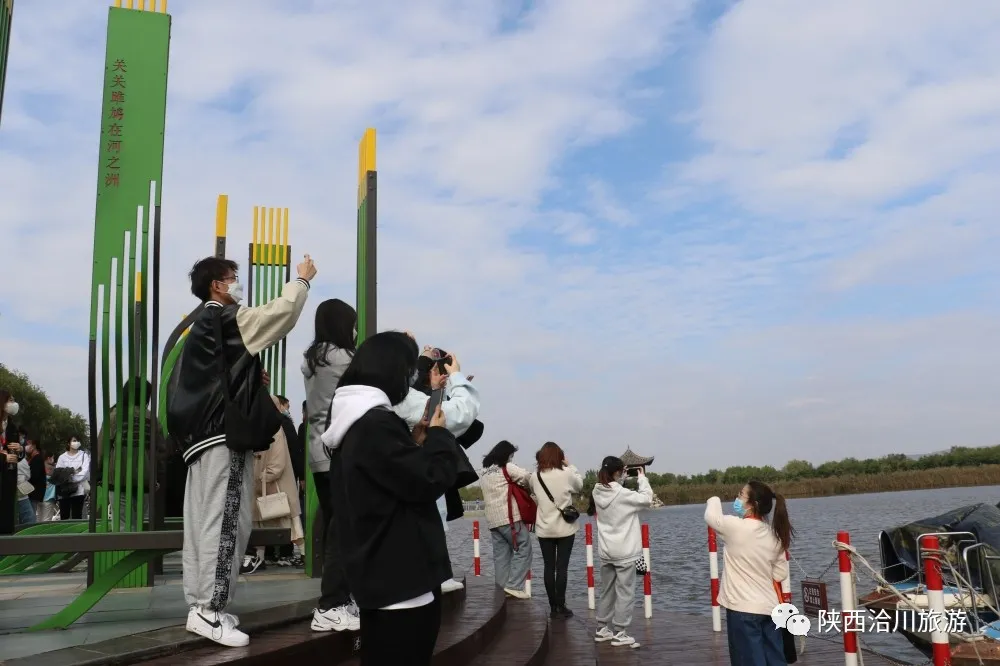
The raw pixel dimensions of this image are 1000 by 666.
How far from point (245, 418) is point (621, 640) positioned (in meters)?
4.97

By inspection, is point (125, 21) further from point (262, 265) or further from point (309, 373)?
point (262, 265)

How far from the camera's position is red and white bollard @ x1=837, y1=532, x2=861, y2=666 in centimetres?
494

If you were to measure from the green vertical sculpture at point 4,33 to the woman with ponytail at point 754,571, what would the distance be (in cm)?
505

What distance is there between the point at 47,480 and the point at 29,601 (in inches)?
364

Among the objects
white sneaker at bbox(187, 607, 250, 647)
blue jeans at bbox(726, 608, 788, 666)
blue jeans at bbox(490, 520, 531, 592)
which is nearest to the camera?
white sneaker at bbox(187, 607, 250, 647)

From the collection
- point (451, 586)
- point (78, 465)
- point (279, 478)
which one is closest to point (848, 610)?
point (451, 586)

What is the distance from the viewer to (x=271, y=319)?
376 centimetres

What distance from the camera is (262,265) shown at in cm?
994

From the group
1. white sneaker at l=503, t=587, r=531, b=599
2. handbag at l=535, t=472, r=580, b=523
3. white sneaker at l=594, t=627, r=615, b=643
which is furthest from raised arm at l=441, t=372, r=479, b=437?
white sneaker at l=503, t=587, r=531, b=599

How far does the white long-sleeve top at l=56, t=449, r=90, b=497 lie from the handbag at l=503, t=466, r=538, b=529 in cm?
696

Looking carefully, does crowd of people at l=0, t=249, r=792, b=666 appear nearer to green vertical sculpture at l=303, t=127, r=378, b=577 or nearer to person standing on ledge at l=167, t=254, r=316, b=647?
person standing on ledge at l=167, t=254, r=316, b=647

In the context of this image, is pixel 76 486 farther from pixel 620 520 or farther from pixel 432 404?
pixel 432 404

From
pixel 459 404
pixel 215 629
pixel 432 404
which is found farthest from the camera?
pixel 215 629

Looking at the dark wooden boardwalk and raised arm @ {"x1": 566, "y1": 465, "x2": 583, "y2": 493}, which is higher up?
raised arm @ {"x1": 566, "y1": 465, "x2": 583, "y2": 493}
